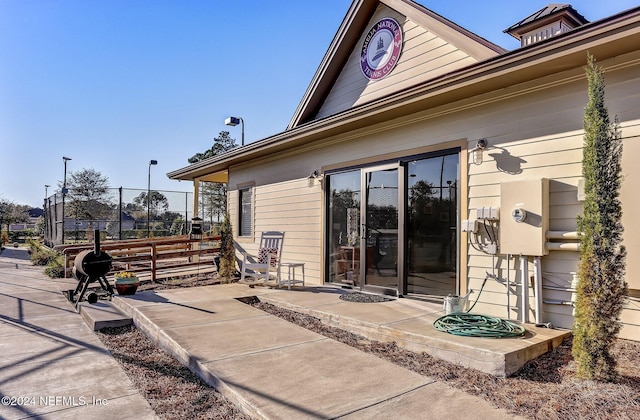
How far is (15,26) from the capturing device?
761cm

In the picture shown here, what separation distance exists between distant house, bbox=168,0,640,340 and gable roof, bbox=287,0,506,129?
0.08ft

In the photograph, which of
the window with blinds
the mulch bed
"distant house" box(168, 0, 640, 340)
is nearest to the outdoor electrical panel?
"distant house" box(168, 0, 640, 340)

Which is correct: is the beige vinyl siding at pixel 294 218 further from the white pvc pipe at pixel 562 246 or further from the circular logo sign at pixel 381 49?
the white pvc pipe at pixel 562 246

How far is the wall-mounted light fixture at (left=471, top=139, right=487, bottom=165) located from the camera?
429cm

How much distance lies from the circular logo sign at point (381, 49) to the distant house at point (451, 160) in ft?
0.08

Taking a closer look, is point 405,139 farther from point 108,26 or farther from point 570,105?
point 108,26

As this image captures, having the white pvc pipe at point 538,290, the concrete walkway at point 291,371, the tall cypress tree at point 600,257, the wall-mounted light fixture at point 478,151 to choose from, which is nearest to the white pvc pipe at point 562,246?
the white pvc pipe at point 538,290

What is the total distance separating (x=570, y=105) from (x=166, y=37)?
8242 millimetres

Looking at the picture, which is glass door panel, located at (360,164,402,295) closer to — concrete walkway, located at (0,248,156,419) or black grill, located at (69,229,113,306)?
concrete walkway, located at (0,248,156,419)

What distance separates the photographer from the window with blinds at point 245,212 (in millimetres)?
8766

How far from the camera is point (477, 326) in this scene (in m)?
3.42

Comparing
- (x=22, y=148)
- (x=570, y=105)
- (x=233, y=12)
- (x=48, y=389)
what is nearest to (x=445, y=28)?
(x=570, y=105)

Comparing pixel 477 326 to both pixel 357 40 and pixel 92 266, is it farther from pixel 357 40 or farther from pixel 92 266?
pixel 357 40

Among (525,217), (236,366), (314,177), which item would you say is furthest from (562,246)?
(314,177)
